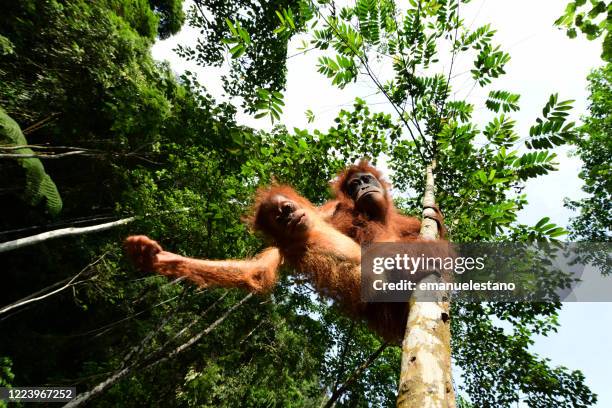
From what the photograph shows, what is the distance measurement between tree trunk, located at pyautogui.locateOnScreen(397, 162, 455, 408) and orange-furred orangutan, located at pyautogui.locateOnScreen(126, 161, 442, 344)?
0.91 metres

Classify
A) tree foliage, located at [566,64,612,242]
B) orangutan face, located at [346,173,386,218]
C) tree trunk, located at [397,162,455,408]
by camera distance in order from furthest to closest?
tree foliage, located at [566,64,612,242], orangutan face, located at [346,173,386,218], tree trunk, located at [397,162,455,408]

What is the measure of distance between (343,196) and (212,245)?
356 centimetres

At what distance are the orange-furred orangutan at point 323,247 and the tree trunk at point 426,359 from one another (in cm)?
91

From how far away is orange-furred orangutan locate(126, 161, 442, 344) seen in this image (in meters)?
2.63

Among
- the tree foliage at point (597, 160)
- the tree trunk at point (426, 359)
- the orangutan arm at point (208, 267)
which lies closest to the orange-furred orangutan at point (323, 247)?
the orangutan arm at point (208, 267)

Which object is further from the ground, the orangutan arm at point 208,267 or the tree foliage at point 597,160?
the tree foliage at point 597,160

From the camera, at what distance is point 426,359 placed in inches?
48.3

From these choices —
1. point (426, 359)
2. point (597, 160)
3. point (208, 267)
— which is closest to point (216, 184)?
point (208, 267)

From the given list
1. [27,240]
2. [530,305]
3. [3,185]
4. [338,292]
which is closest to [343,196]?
[338,292]

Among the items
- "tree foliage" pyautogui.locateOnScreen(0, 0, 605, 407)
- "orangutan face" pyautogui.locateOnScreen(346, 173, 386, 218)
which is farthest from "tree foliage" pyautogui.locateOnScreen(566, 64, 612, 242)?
"orangutan face" pyautogui.locateOnScreen(346, 173, 386, 218)

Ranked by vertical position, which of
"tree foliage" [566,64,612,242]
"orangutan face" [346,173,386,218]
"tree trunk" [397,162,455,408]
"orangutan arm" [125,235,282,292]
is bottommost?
"tree trunk" [397,162,455,408]

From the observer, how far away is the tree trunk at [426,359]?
1.08 metres

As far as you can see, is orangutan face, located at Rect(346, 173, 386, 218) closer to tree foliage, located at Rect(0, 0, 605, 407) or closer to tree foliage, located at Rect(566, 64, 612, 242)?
tree foliage, located at Rect(0, 0, 605, 407)

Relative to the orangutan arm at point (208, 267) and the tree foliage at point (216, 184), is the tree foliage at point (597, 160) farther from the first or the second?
the orangutan arm at point (208, 267)
